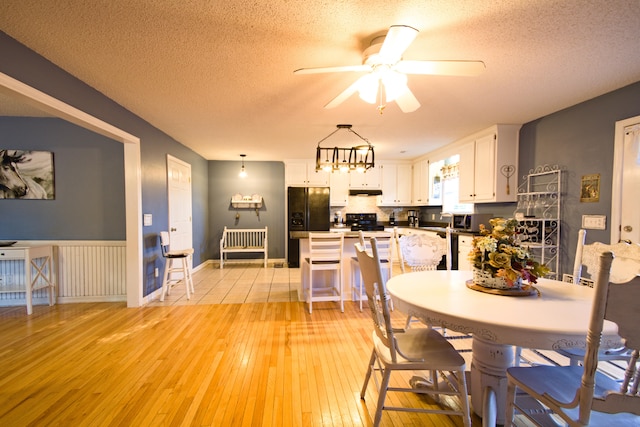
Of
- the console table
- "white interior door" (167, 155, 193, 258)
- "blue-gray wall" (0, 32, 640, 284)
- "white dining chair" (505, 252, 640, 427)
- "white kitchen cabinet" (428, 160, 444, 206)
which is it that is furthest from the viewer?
"white kitchen cabinet" (428, 160, 444, 206)

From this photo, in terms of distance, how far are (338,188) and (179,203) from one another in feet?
10.2

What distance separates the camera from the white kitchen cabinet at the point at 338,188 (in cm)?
589

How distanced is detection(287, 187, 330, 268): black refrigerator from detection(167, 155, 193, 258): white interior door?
1.87 metres

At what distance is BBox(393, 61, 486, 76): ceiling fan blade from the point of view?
1.49 m

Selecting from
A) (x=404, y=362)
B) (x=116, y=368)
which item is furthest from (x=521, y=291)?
(x=116, y=368)

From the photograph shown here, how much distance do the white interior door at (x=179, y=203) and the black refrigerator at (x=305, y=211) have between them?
1.87 meters

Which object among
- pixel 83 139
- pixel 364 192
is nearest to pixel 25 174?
pixel 83 139

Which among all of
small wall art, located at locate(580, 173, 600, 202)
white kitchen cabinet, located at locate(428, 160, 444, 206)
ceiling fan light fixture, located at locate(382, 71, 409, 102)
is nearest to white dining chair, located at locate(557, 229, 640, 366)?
small wall art, located at locate(580, 173, 600, 202)

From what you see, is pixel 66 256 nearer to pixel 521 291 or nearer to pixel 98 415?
pixel 98 415

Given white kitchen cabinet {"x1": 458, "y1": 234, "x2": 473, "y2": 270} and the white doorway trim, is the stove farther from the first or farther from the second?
the white doorway trim

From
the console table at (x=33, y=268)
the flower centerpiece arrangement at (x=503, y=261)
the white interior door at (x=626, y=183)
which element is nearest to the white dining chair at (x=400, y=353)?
the flower centerpiece arrangement at (x=503, y=261)

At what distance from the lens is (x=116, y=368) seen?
2002 millimetres

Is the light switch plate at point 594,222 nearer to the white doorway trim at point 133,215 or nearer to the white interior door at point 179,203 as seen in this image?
the white doorway trim at point 133,215

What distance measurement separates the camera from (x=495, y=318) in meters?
1.07
